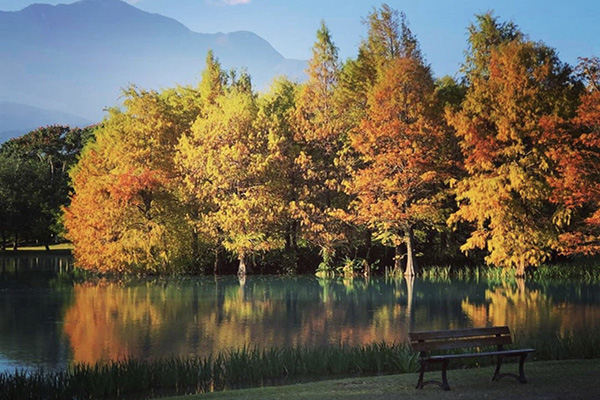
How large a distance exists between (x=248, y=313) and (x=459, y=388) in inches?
508

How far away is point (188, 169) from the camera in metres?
38.2

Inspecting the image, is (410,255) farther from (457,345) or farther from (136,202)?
(457,345)

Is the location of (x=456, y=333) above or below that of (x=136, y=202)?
below

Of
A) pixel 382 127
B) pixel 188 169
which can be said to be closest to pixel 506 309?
pixel 382 127

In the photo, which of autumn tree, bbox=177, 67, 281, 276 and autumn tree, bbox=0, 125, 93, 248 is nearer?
autumn tree, bbox=177, 67, 281, 276

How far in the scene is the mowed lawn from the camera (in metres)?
9.74

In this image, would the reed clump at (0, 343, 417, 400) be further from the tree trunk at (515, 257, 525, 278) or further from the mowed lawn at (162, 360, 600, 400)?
the tree trunk at (515, 257, 525, 278)

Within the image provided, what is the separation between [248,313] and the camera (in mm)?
22672

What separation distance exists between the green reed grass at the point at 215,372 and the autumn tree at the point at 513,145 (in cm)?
1839

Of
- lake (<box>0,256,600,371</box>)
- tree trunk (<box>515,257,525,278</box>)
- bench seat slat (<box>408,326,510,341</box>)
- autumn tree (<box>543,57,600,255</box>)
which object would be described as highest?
autumn tree (<box>543,57,600,255</box>)

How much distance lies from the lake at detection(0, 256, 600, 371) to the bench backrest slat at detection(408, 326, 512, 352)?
5991 millimetres

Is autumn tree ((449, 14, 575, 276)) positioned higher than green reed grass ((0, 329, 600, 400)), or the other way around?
autumn tree ((449, 14, 575, 276))

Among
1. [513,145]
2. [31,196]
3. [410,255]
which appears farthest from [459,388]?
[31,196]

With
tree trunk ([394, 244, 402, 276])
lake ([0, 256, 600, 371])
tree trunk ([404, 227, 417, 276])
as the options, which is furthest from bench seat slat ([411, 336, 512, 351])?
tree trunk ([394, 244, 402, 276])
